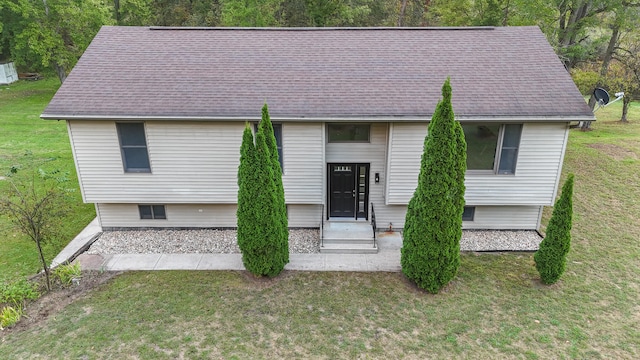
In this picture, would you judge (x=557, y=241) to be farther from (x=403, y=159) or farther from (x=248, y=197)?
(x=248, y=197)

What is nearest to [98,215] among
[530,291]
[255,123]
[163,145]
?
[163,145]

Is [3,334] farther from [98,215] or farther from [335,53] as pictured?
[335,53]

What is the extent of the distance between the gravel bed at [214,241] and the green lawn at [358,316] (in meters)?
0.67

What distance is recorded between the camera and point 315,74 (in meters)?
11.0

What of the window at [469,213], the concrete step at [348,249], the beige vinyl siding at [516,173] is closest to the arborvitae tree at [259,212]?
the concrete step at [348,249]

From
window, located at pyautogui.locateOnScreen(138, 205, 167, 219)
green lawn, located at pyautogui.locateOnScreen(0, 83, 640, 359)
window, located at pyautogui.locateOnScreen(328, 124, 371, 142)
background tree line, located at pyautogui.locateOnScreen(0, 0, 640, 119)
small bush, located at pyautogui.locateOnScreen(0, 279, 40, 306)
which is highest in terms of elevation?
background tree line, located at pyautogui.locateOnScreen(0, 0, 640, 119)

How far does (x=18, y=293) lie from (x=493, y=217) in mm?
12225

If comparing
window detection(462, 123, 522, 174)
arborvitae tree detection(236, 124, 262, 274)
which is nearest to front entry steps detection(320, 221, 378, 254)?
arborvitae tree detection(236, 124, 262, 274)

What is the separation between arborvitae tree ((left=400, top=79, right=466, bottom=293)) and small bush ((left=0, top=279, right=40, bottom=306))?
8294 millimetres

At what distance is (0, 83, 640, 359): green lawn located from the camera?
6816 mm

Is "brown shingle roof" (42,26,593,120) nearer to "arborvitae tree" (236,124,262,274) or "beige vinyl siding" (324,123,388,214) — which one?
"beige vinyl siding" (324,123,388,214)

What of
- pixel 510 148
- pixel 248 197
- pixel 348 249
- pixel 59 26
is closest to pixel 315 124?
pixel 248 197

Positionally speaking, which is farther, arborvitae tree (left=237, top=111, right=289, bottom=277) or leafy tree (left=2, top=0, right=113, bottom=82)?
leafy tree (left=2, top=0, right=113, bottom=82)

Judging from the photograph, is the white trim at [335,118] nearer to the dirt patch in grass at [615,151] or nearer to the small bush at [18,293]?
the small bush at [18,293]
